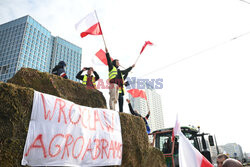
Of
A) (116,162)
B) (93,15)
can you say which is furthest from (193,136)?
(93,15)

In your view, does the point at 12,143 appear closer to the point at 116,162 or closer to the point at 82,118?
the point at 82,118

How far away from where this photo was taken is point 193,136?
6973mm

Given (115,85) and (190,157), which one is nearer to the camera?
(190,157)

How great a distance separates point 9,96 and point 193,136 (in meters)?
6.47

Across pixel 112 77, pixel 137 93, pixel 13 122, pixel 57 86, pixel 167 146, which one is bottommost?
pixel 167 146

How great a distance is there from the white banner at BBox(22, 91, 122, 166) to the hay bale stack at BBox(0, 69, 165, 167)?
126mm

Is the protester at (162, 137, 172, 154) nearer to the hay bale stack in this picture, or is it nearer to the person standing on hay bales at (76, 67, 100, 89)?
the hay bale stack

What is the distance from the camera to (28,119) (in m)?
2.57

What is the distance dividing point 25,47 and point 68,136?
64.1m

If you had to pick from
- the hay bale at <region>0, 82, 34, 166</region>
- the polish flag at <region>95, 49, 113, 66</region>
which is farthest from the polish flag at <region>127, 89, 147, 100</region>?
the hay bale at <region>0, 82, 34, 166</region>

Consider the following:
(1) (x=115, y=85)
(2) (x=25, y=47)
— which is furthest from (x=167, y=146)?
(2) (x=25, y=47)

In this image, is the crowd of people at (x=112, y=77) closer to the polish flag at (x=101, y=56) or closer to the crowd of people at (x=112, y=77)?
the crowd of people at (x=112, y=77)

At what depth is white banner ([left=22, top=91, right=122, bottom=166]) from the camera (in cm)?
256

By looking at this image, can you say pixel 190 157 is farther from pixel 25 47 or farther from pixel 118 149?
pixel 25 47
